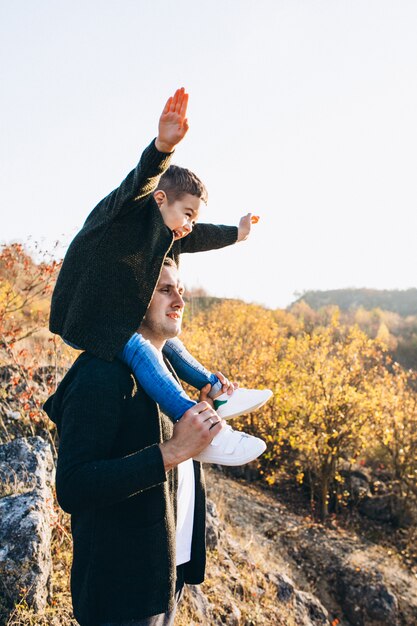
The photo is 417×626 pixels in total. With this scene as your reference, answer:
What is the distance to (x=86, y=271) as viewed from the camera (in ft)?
4.43

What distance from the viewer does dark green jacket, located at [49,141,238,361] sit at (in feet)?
4.35

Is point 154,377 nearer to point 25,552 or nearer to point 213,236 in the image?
point 213,236

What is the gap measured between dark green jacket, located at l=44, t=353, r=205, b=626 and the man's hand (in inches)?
47.7

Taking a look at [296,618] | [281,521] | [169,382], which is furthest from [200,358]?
[169,382]

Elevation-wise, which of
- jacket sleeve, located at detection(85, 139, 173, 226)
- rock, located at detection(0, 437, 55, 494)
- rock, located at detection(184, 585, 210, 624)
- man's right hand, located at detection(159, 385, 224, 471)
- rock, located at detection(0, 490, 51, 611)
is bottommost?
rock, located at detection(184, 585, 210, 624)

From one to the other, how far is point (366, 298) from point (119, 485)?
181 ft

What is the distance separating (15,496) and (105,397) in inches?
72.3

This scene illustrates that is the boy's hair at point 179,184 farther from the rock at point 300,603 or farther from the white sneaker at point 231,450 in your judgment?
the rock at point 300,603

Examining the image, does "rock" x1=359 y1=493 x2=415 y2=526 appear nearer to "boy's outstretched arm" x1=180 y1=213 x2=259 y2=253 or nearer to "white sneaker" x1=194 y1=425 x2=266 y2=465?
"boy's outstretched arm" x1=180 y1=213 x2=259 y2=253

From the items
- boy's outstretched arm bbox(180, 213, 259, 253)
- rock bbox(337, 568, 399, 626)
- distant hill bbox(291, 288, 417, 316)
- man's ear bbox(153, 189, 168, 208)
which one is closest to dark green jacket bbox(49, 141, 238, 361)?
man's ear bbox(153, 189, 168, 208)

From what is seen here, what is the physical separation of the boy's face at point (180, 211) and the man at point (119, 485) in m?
0.61

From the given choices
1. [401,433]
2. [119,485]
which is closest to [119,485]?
[119,485]

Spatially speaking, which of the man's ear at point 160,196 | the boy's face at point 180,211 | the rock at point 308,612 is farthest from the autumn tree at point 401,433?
the man's ear at point 160,196

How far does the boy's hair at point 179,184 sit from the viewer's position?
2.15 meters
